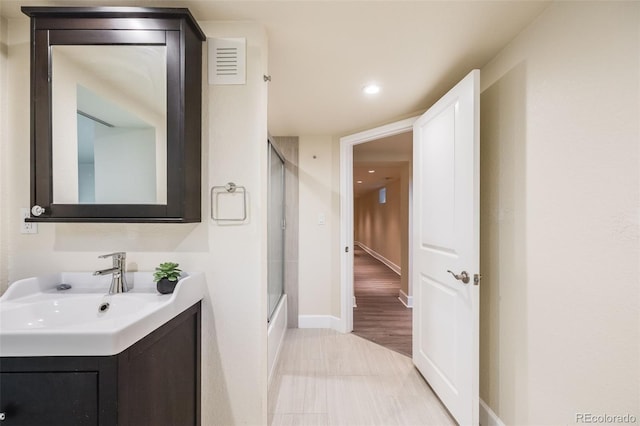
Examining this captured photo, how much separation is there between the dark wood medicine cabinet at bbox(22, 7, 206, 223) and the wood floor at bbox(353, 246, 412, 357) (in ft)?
7.75

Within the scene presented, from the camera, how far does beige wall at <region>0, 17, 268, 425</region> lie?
1.32m

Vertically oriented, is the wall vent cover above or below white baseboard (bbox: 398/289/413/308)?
above

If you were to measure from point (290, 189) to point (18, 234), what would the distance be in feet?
6.94

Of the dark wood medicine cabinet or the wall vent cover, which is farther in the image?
the wall vent cover

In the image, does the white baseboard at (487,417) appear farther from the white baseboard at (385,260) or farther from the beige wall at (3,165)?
the white baseboard at (385,260)

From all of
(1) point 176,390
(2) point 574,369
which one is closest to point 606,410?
(2) point 574,369

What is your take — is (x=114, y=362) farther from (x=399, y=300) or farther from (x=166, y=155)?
(x=399, y=300)

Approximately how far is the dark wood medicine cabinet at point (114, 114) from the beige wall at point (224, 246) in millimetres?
122

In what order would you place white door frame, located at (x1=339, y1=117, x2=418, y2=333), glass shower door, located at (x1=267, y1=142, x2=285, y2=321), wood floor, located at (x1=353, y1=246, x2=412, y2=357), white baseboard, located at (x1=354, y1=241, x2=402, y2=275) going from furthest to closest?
white baseboard, located at (x1=354, y1=241, x2=402, y2=275) < white door frame, located at (x1=339, y1=117, x2=418, y2=333) < wood floor, located at (x1=353, y1=246, x2=412, y2=357) < glass shower door, located at (x1=267, y1=142, x2=285, y2=321)

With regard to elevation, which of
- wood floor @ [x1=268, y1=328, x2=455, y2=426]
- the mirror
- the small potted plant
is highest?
the mirror

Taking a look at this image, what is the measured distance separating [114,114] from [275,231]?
156 centimetres

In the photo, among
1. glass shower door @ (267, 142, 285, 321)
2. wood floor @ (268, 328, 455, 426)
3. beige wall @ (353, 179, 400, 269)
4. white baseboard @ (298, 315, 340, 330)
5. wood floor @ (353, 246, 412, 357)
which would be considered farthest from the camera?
beige wall @ (353, 179, 400, 269)

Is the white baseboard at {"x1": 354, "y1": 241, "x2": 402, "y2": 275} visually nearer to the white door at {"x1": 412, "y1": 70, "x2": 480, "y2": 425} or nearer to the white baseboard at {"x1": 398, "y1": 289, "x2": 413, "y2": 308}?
the white baseboard at {"x1": 398, "y1": 289, "x2": 413, "y2": 308}
